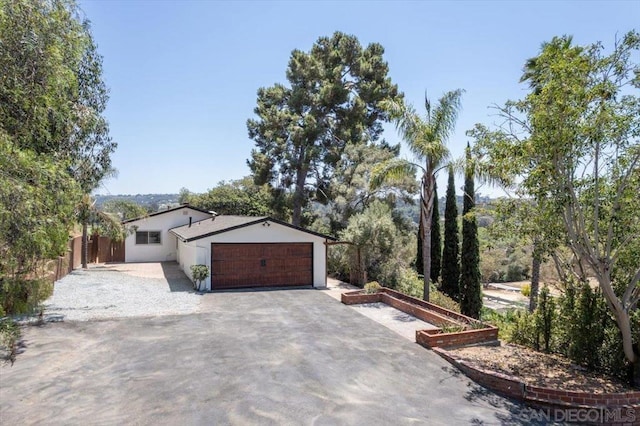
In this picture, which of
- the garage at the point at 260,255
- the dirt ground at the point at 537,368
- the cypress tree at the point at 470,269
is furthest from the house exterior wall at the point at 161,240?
the dirt ground at the point at 537,368

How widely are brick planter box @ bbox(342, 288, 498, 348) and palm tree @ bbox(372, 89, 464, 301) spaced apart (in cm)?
124

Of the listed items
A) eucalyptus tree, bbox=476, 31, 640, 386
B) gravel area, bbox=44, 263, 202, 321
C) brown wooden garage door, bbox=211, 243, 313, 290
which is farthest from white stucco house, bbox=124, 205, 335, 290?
eucalyptus tree, bbox=476, 31, 640, 386

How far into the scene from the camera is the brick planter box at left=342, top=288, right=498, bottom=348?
9602mm

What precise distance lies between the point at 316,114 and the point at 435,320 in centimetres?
2348

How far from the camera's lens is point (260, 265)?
17.8 meters

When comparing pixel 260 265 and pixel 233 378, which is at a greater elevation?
pixel 260 265

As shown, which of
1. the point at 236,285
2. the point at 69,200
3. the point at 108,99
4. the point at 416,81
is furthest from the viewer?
the point at 416,81

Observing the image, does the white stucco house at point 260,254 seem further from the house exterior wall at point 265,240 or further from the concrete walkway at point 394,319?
A: the concrete walkway at point 394,319

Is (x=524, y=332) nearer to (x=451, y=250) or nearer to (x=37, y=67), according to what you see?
(x=451, y=250)

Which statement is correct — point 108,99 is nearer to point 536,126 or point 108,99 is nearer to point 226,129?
point 536,126

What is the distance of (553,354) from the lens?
9.46 meters

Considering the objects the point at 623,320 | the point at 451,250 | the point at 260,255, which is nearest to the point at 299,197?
the point at 451,250

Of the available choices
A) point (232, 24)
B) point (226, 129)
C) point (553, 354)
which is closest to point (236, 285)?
point (232, 24)

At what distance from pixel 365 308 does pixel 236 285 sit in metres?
6.42
